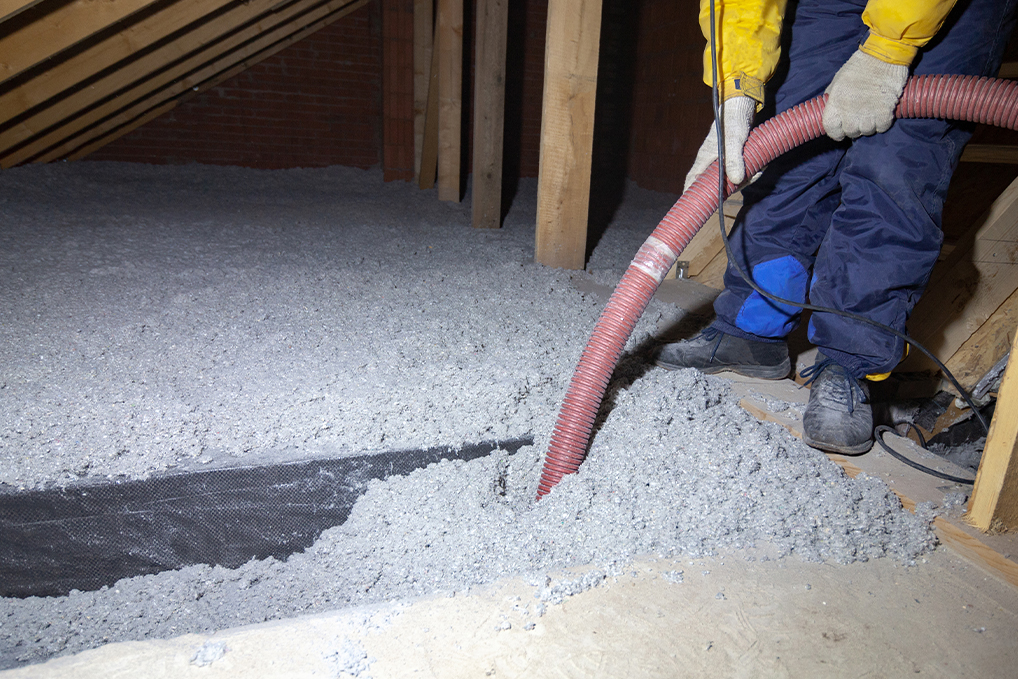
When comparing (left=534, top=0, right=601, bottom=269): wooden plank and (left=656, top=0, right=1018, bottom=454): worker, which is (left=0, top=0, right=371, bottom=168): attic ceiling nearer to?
(left=534, top=0, right=601, bottom=269): wooden plank

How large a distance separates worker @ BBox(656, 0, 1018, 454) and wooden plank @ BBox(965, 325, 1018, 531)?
23cm

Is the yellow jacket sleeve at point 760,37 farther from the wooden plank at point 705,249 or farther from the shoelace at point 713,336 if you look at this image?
the wooden plank at point 705,249

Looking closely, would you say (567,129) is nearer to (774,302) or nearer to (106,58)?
(774,302)

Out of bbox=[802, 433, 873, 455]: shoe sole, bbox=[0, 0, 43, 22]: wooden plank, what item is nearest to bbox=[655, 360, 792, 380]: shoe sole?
bbox=[802, 433, 873, 455]: shoe sole

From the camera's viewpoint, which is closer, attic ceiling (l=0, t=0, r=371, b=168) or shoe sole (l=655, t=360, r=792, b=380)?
shoe sole (l=655, t=360, r=792, b=380)

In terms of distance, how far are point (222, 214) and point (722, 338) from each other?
9.02 ft

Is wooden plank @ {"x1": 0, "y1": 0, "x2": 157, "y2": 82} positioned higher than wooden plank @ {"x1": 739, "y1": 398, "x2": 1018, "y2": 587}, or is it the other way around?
wooden plank @ {"x1": 0, "y1": 0, "x2": 157, "y2": 82}

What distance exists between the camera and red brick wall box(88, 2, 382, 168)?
514 centimetres

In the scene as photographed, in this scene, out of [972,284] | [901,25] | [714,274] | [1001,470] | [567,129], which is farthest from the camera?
[714,274]

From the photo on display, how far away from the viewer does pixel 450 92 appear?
142 inches

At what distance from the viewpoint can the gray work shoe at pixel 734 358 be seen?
1.50 m

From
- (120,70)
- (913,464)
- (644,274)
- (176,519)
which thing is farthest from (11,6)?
(913,464)

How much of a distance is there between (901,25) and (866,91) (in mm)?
113

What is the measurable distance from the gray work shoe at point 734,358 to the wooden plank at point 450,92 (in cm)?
268
